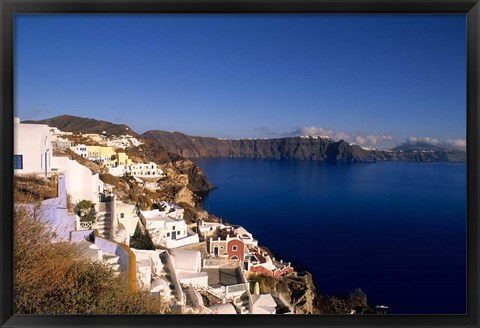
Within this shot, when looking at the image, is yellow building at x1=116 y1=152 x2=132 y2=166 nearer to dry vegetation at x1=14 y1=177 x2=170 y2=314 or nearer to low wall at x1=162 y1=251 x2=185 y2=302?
low wall at x1=162 y1=251 x2=185 y2=302

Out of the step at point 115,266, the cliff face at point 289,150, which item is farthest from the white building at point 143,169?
the step at point 115,266

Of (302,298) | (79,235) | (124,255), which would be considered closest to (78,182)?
(79,235)

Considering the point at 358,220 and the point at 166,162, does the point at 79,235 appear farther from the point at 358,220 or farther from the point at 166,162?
the point at 358,220

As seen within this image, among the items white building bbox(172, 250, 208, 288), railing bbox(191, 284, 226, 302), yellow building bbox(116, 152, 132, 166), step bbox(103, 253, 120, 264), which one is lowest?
railing bbox(191, 284, 226, 302)

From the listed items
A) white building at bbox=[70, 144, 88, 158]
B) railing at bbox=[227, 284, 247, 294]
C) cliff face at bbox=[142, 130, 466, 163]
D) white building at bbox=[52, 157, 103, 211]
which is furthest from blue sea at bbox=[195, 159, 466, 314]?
railing at bbox=[227, 284, 247, 294]

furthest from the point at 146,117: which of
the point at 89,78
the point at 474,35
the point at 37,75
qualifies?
the point at 474,35

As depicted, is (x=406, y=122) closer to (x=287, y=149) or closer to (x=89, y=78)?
(x=287, y=149)

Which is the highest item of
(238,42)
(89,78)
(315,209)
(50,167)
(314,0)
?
(238,42)
